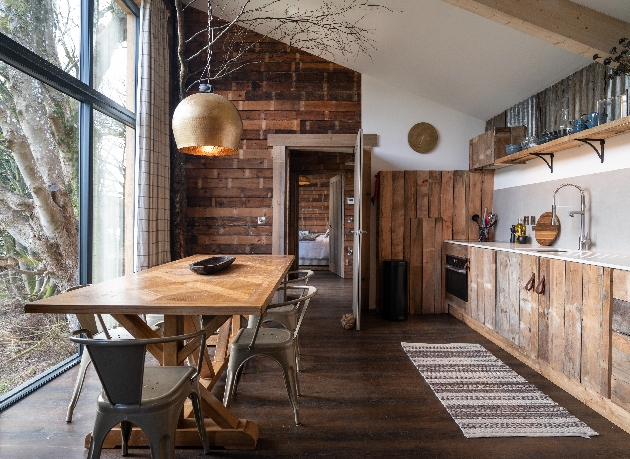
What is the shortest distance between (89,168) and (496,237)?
14.1ft

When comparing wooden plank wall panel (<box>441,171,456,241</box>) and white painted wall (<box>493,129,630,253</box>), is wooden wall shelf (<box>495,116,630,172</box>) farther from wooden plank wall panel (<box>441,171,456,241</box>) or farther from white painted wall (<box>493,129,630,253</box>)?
wooden plank wall panel (<box>441,171,456,241</box>)

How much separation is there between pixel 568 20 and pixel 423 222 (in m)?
2.57

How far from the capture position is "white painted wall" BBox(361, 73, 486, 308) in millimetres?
5227

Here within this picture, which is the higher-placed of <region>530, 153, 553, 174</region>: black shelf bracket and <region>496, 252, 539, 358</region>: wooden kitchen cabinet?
<region>530, 153, 553, 174</region>: black shelf bracket

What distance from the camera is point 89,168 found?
3385mm

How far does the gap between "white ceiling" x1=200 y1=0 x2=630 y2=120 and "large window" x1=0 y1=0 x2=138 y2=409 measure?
2.00 metres

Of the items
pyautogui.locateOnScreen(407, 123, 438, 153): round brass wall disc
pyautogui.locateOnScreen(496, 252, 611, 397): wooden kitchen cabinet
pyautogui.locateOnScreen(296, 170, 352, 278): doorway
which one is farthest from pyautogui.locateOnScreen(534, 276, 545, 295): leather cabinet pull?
pyautogui.locateOnScreen(296, 170, 352, 278): doorway

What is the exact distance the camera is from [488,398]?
103 inches

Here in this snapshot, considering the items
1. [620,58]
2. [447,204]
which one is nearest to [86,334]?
[620,58]

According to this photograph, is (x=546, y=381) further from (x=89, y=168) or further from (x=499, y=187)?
(x=89, y=168)

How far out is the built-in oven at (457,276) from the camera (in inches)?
173

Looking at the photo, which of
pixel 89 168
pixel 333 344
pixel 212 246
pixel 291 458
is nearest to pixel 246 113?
pixel 212 246

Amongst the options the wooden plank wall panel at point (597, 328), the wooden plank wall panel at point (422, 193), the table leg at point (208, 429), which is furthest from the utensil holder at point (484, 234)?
the table leg at point (208, 429)

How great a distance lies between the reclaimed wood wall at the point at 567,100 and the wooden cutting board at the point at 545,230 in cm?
80
